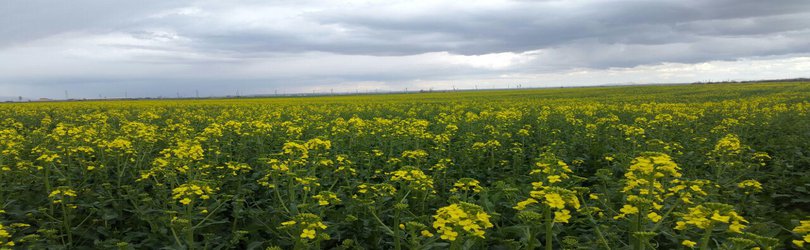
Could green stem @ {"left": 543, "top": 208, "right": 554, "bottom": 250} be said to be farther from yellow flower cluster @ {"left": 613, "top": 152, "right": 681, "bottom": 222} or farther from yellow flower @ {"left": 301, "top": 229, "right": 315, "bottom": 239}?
yellow flower @ {"left": 301, "top": 229, "right": 315, "bottom": 239}

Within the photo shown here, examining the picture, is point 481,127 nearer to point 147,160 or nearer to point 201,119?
point 147,160

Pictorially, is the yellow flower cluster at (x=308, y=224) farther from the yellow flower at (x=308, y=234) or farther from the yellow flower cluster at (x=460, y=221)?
the yellow flower cluster at (x=460, y=221)

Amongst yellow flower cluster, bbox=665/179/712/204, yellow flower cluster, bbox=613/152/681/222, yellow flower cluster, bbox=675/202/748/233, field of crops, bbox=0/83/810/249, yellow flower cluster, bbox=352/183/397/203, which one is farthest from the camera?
yellow flower cluster, bbox=352/183/397/203

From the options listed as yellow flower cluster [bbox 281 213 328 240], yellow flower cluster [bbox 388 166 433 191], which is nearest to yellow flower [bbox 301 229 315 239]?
yellow flower cluster [bbox 281 213 328 240]

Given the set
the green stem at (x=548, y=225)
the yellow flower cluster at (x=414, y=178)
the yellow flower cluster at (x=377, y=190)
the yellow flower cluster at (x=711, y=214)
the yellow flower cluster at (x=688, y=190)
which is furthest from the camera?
the yellow flower cluster at (x=414, y=178)

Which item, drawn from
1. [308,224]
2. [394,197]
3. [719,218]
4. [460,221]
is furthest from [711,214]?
[394,197]

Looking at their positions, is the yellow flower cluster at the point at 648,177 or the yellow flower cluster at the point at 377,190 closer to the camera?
the yellow flower cluster at the point at 648,177

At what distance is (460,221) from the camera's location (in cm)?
287

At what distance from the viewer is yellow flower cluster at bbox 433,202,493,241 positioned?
9.39 feet

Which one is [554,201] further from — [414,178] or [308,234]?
[414,178]

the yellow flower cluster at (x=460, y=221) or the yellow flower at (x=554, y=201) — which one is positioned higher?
the yellow flower at (x=554, y=201)

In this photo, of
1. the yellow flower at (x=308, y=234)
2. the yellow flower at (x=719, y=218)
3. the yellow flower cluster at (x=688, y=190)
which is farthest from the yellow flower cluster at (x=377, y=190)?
the yellow flower at (x=719, y=218)

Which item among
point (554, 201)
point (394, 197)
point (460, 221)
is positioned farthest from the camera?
point (394, 197)

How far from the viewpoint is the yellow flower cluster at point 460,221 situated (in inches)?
113
